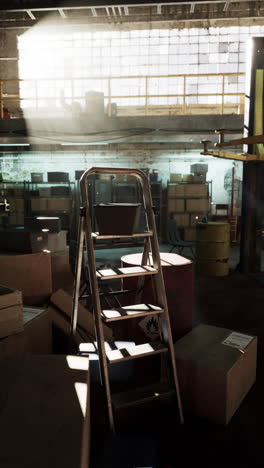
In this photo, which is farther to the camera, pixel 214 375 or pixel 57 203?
pixel 57 203

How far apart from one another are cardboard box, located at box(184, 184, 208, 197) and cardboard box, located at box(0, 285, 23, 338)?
8566mm

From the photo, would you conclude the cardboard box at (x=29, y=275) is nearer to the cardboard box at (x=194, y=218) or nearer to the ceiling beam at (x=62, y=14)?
the cardboard box at (x=194, y=218)

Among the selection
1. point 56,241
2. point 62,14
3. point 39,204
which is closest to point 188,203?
point 39,204

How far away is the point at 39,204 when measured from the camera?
10484 millimetres

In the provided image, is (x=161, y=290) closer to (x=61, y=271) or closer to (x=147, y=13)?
(x=61, y=271)

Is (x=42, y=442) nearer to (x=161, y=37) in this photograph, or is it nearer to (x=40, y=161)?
(x=40, y=161)

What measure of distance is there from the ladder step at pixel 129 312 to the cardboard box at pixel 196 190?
828cm

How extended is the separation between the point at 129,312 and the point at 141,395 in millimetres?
554

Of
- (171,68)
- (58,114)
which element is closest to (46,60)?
(171,68)

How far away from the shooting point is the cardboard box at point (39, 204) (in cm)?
1046

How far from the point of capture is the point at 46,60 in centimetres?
1262

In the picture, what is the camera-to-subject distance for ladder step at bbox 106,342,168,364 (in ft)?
7.44

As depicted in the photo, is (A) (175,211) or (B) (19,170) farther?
(B) (19,170)

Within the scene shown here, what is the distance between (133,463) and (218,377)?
0.84 metres
